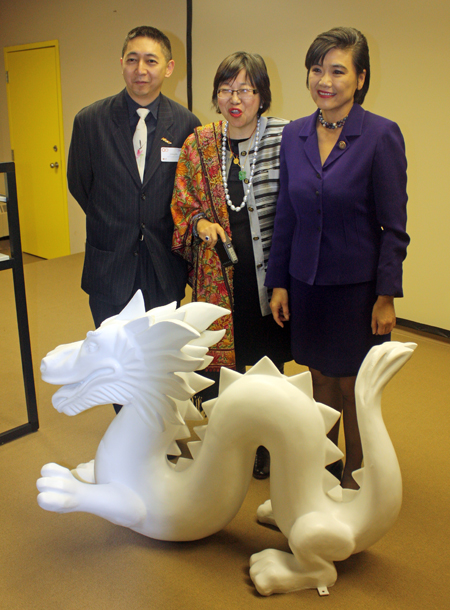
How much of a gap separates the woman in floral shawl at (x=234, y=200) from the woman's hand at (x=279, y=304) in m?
0.06

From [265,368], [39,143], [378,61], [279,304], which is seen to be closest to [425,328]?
[378,61]

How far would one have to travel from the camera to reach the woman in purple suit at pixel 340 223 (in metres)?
1.57

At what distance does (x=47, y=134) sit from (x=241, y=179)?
172 inches

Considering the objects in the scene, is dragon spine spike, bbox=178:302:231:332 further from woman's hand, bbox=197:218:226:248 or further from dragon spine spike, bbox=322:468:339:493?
dragon spine spike, bbox=322:468:339:493

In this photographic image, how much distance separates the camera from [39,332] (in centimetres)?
353

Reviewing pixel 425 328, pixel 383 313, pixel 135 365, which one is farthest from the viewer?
pixel 425 328

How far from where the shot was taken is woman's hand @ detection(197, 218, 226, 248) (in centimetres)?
182

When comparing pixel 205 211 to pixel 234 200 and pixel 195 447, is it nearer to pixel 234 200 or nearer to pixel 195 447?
pixel 234 200

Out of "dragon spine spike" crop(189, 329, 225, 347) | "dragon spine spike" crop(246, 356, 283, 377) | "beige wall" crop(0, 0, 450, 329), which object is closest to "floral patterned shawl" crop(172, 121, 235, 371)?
"dragon spine spike" crop(189, 329, 225, 347)

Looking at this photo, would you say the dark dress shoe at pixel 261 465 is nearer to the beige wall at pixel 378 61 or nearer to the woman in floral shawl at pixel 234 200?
the woman in floral shawl at pixel 234 200

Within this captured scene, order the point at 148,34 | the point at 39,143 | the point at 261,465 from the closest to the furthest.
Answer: the point at 148,34, the point at 261,465, the point at 39,143

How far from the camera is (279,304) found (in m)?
1.85

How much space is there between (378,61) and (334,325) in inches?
93.8

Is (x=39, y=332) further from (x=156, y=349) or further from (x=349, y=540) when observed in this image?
(x=349, y=540)
